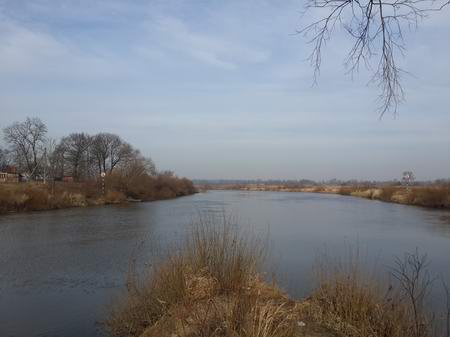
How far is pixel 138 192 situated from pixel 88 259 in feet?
141

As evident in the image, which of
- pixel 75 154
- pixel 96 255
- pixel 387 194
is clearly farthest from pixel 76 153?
pixel 96 255

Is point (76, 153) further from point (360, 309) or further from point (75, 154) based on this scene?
point (360, 309)

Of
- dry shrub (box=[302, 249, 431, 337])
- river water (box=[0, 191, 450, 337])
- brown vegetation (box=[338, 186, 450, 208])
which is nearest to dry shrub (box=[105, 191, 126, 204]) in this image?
river water (box=[0, 191, 450, 337])

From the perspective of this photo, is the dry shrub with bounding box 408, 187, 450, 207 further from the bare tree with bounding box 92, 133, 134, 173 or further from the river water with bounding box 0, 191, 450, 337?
the bare tree with bounding box 92, 133, 134, 173

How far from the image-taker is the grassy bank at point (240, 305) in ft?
17.0

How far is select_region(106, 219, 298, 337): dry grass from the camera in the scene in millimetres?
5523

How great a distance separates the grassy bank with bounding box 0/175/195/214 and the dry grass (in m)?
28.5

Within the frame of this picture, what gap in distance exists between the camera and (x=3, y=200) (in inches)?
1293

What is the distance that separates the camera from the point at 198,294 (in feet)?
21.7

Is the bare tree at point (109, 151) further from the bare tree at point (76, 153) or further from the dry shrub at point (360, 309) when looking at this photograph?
the dry shrub at point (360, 309)

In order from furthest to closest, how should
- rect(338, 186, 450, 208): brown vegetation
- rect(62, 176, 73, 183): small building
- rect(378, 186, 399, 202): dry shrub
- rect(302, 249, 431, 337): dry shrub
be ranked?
rect(62, 176, 73, 183): small building
rect(378, 186, 399, 202): dry shrub
rect(338, 186, 450, 208): brown vegetation
rect(302, 249, 431, 337): dry shrub

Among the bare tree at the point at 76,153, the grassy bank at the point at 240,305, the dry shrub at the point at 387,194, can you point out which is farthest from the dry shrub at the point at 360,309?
the bare tree at the point at 76,153

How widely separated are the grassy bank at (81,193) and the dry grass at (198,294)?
28463 millimetres

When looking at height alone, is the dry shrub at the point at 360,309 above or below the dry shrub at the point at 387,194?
below
